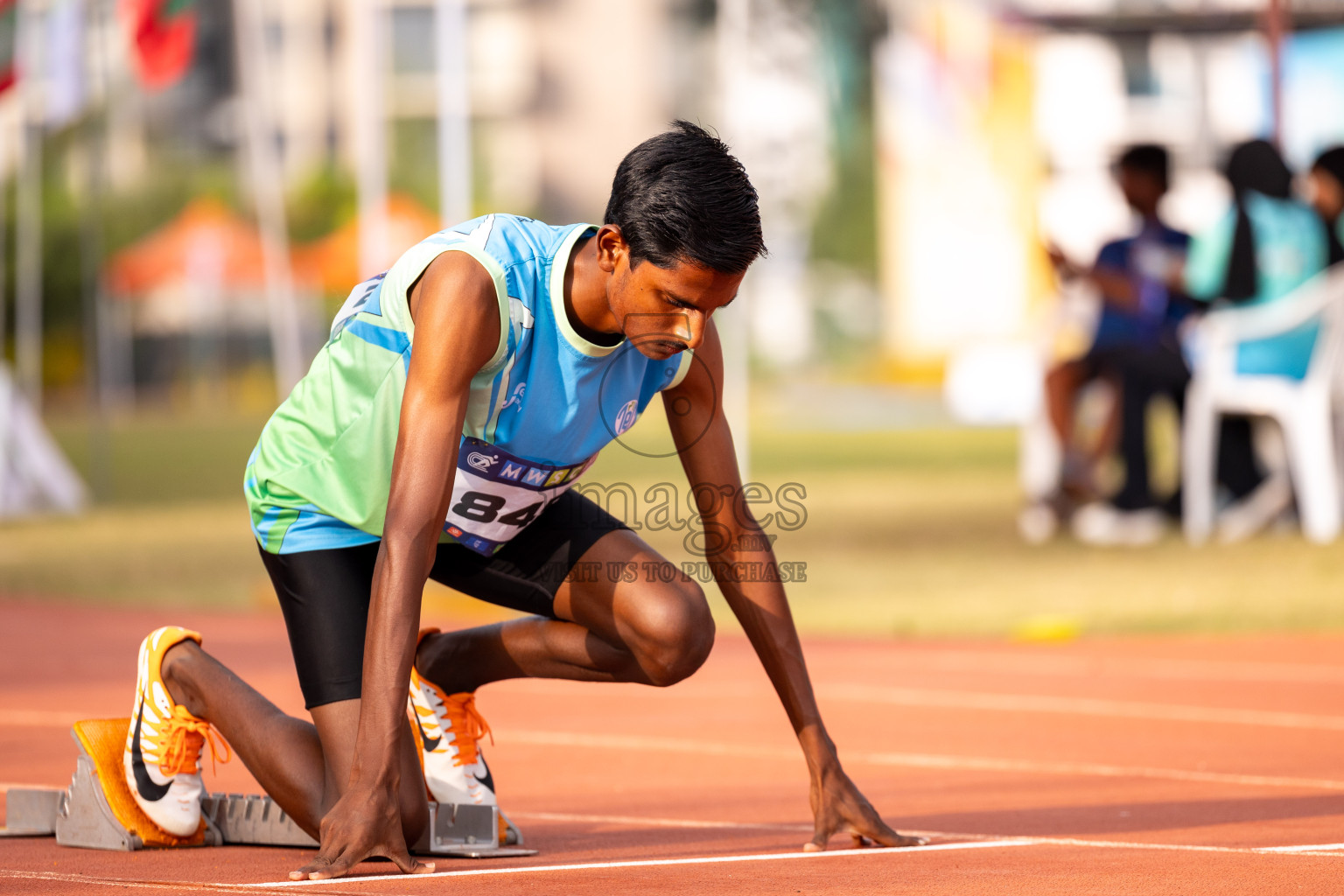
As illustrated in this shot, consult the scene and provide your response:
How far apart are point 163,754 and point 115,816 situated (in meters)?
0.16

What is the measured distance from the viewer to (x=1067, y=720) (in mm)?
6195

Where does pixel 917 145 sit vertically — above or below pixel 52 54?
above

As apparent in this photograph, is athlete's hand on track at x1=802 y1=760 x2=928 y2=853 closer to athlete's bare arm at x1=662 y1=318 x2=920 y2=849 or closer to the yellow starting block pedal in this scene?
athlete's bare arm at x1=662 y1=318 x2=920 y2=849

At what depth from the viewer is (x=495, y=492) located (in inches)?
154

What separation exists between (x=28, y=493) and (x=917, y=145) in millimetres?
32426

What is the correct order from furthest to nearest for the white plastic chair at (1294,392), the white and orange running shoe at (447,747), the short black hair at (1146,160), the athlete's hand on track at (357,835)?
the short black hair at (1146,160), the white plastic chair at (1294,392), the white and orange running shoe at (447,747), the athlete's hand on track at (357,835)

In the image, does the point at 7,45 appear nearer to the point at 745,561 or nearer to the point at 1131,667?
the point at 1131,667

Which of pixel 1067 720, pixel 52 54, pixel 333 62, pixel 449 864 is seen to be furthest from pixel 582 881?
pixel 333 62

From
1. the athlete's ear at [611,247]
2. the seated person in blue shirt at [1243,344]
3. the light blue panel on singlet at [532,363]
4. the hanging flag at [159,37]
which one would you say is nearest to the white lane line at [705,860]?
the light blue panel on singlet at [532,363]

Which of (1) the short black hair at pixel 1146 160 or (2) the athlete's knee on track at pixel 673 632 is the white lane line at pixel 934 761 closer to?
(2) the athlete's knee on track at pixel 673 632

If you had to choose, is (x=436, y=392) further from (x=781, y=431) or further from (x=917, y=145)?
(x=917, y=145)

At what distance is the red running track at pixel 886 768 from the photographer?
366 cm

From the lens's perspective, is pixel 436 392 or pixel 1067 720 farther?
pixel 1067 720

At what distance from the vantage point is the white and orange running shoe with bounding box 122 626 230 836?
4051mm
